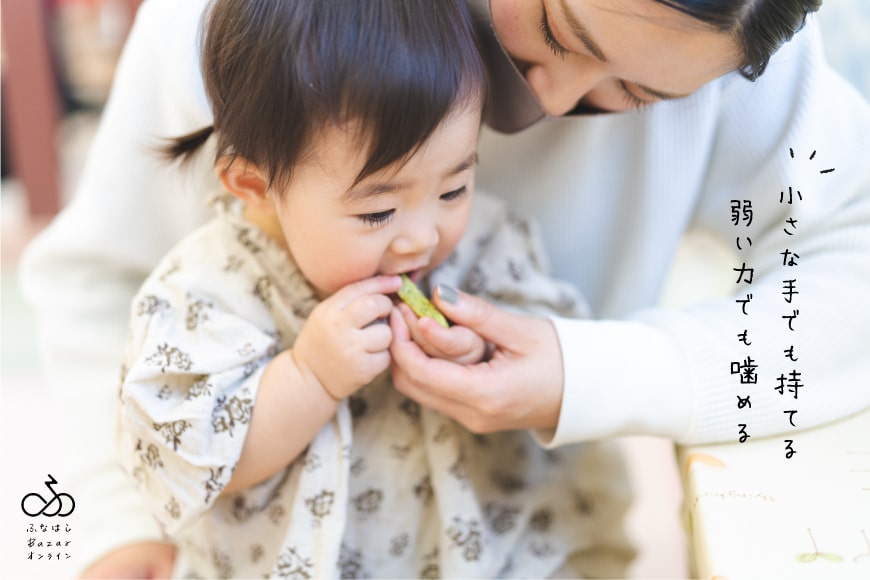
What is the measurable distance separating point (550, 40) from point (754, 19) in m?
0.15

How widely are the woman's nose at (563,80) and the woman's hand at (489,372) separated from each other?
0.60ft

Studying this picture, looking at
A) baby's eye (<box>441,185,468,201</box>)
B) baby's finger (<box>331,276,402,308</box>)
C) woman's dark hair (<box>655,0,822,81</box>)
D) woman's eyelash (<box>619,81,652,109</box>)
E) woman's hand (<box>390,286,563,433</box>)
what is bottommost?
woman's hand (<box>390,286,563,433</box>)

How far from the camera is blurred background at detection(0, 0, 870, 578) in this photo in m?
1.20

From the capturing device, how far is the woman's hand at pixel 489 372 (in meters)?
0.76

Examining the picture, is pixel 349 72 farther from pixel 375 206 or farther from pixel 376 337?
pixel 376 337

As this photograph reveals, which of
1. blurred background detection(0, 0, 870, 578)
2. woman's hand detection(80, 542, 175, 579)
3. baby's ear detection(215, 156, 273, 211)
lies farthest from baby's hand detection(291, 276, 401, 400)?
blurred background detection(0, 0, 870, 578)

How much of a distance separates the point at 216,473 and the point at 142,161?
1.31 feet

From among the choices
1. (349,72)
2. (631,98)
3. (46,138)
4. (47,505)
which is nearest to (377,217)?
(349,72)

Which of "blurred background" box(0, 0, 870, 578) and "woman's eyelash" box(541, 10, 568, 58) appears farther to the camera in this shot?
"blurred background" box(0, 0, 870, 578)

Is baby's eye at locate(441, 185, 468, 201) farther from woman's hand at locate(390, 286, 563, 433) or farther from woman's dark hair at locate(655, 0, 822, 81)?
woman's dark hair at locate(655, 0, 822, 81)

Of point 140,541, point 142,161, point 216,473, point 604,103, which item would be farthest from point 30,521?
point 604,103

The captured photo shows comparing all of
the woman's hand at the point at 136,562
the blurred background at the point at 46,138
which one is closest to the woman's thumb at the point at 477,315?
the woman's hand at the point at 136,562

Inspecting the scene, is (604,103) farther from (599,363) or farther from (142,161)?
(142,161)

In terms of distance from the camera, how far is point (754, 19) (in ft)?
2.17
